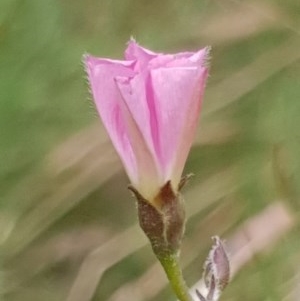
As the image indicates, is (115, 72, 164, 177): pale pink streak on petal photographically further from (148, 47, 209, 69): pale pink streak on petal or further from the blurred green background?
the blurred green background

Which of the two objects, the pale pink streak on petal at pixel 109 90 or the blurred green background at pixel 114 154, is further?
the blurred green background at pixel 114 154

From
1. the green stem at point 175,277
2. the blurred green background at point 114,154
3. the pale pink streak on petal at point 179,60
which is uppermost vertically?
the blurred green background at point 114,154

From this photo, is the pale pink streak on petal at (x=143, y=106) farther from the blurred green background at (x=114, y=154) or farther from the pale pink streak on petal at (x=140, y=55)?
the blurred green background at (x=114, y=154)

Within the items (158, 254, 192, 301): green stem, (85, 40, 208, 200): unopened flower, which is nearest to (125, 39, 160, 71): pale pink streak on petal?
(85, 40, 208, 200): unopened flower

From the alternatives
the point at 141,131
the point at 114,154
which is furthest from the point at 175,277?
the point at 114,154

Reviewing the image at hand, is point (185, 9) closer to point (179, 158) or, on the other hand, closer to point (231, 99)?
point (231, 99)

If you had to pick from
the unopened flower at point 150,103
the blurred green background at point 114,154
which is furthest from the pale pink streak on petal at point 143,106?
the blurred green background at point 114,154

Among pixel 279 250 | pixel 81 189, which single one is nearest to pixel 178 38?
pixel 81 189
